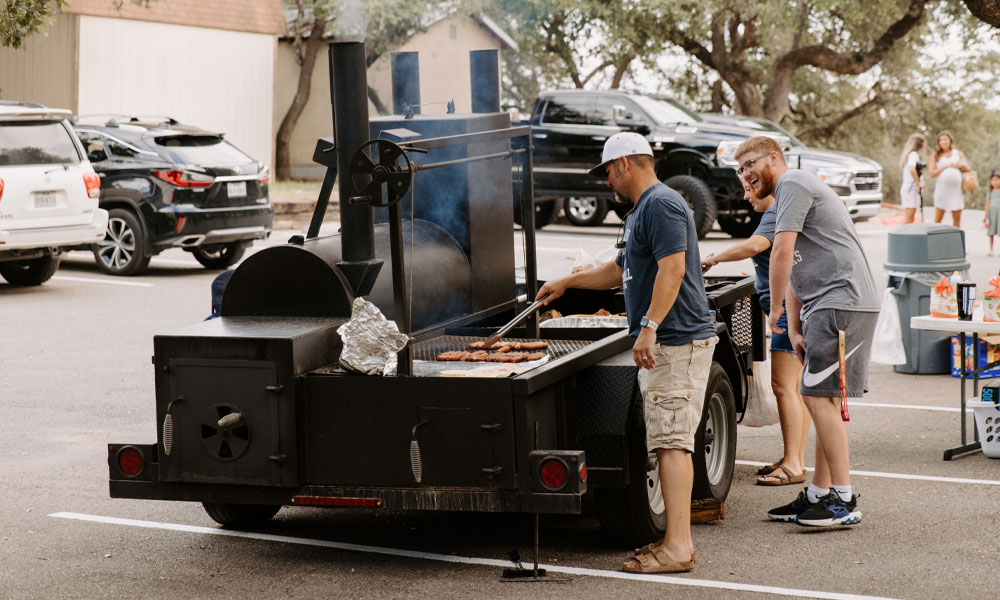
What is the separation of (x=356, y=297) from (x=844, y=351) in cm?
224

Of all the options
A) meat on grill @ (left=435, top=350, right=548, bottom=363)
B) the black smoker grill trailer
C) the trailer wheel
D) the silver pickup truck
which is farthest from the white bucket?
the silver pickup truck

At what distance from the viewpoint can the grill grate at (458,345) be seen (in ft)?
20.0

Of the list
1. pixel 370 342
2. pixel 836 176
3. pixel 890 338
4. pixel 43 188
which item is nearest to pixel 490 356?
pixel 370 342

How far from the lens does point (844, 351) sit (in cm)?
601

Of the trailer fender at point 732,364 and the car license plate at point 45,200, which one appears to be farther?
the car license plate at point 45,200

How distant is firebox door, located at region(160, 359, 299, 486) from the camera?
17.2ft

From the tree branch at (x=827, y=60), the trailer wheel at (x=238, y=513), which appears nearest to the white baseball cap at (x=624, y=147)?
the trailer wheel at (x=238, y=513)

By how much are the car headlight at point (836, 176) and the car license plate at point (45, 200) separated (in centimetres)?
1184

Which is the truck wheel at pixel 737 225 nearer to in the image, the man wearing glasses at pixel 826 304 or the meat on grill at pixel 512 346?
the man wearing glasses at pixel 826 304

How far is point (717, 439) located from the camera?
21.3ft

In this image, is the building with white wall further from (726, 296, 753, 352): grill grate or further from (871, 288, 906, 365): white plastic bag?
(726, 296, 753, 352): grill grate

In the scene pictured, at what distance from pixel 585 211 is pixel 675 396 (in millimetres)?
17828

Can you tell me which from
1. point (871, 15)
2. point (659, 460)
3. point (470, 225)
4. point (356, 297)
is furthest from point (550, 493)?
point (871, 15)

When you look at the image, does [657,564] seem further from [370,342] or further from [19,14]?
[19,14]
